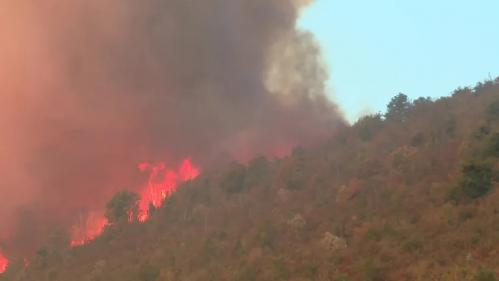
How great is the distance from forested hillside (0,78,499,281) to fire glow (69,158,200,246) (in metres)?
2.54

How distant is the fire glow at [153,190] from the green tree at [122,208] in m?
1.24

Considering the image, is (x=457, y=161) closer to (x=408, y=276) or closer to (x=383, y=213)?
(x=383, y=213)

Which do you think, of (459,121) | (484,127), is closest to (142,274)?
(484,127)

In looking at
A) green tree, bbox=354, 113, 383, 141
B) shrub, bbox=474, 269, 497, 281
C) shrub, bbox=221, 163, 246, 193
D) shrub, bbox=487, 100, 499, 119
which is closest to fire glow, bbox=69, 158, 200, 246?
shrub, bbox=221, 163, 246, 193

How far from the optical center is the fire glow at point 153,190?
60688 millimetres

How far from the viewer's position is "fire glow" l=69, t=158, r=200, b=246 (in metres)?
60.7

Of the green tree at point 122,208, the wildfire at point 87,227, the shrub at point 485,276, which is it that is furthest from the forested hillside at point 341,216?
the wildfire at point 87,227

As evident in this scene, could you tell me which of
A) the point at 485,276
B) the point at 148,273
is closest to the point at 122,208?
the point at 148,273

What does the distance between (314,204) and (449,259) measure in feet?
58.7

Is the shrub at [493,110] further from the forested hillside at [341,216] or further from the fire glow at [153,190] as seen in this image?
the fire glow at [153,190]

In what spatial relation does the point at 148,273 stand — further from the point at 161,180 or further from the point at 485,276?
the point at 161,180

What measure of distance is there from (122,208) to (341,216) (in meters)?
30.3

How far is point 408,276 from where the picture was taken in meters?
21.5

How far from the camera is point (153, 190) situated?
65.2 metres
